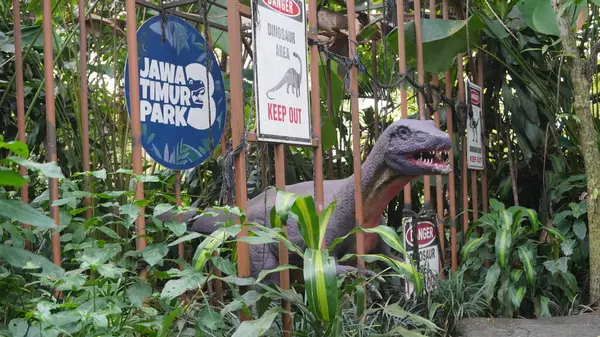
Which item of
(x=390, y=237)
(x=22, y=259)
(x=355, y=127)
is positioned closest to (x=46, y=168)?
(x=22, y=259)

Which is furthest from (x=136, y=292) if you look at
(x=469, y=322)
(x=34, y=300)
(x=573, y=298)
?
(x=573, y=298)

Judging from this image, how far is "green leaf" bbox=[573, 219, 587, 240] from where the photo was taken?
4.69 m

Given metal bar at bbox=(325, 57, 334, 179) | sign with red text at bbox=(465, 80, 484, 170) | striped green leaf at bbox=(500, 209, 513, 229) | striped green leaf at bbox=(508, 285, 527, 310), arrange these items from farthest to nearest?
sign with red text at bbox=(465, 80, 484, 170) < metal bar at bbox=(325, 57, 334, 179) < striped green leaf at bbox=(500, 209, 513, 229) < striped green leaf at bbox=(508, 285, 527, 310)

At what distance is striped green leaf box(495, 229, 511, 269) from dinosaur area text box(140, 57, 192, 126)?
190 centimetres

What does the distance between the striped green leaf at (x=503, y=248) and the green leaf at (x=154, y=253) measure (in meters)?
2.21

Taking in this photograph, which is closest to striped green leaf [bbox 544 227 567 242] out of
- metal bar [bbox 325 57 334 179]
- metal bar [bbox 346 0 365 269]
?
metal bar [bbox 346 0 365 269]

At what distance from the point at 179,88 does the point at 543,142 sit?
10.2 feet

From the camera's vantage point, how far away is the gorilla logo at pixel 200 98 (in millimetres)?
3766

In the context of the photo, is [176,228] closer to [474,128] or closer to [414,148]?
[414,148]

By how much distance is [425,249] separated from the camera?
13.7 ft

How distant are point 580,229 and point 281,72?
256 cm

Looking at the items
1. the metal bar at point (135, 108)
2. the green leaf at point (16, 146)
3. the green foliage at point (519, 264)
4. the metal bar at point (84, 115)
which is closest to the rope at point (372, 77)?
the green foliage at point (519, 264)

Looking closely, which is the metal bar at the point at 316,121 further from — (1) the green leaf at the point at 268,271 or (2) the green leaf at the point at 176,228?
(2) the green leaf at the point at 176,228

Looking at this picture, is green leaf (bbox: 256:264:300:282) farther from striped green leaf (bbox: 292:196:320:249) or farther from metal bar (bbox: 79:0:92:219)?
metal bar (bbox: 79:0:92:219)
